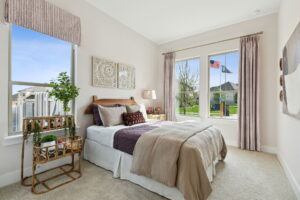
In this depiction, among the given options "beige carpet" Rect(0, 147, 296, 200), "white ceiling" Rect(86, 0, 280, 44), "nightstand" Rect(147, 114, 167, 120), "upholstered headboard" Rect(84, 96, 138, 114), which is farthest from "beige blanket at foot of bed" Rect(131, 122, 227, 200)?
"white ceiling" Rect(86, 0, 280, 44)

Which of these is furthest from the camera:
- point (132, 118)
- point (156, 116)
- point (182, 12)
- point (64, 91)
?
point (156, 116)

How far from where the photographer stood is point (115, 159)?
215 cm

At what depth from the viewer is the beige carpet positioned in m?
1.65

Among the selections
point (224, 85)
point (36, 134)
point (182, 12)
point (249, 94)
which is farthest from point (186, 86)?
point (36, 134)

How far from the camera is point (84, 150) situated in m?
2.65

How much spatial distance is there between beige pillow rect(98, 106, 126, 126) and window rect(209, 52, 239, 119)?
2.55 metres

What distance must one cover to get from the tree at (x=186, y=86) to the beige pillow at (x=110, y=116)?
7.52ft

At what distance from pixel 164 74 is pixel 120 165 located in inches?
124

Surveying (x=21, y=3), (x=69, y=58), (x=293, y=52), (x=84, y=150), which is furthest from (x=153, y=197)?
(x=21, y=3)

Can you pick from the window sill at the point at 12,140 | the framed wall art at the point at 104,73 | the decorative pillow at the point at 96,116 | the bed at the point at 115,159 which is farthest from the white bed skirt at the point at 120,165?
the framed wall art at the point at 104,73

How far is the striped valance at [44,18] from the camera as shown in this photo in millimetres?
1868

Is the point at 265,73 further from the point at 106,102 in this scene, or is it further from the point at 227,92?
the point at 106,102

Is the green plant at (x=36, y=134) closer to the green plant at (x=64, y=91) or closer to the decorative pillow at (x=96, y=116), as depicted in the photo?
the green plant at (x=64, y=91)

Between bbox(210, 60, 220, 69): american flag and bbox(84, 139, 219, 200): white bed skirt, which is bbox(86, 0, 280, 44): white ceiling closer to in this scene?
bbox(210, 60, 220, 69): american flag
